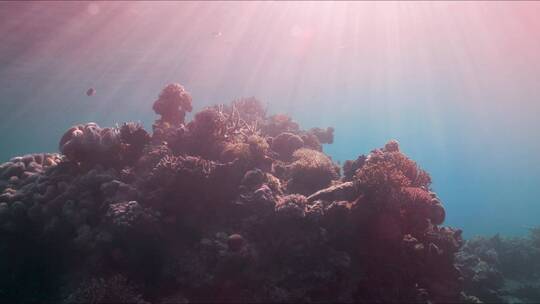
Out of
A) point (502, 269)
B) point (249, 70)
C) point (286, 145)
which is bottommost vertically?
point (286, 145)

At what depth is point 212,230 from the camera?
8969 millimetres

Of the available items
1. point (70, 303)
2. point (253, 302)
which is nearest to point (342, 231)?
point (253, 302)

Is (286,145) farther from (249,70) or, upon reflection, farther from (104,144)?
(249,70)

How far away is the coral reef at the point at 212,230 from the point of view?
799 cm

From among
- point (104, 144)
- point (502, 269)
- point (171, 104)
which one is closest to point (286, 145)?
point (171, 104)

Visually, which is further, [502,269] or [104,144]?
[502,269]

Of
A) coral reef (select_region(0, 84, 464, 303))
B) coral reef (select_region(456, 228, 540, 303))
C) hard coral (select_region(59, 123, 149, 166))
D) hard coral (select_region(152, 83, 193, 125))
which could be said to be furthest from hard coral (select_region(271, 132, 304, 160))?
coral reef (select_region(456, 228, 540, 303))

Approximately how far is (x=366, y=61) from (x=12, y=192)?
5728cm

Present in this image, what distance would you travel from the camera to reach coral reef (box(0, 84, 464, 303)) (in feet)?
26.2

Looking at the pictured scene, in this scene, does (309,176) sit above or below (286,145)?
below

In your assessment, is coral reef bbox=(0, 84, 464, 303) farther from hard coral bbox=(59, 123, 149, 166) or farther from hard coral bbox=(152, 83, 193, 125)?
hard coral bbox=(152, 83, 193, 125)

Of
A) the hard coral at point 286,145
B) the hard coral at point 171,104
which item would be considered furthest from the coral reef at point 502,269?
the hard coral at point 171,104

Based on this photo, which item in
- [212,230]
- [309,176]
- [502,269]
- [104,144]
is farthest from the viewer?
[502,269]

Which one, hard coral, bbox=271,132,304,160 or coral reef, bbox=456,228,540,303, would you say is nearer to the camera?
coral reef, bbox=456,228,540,303
